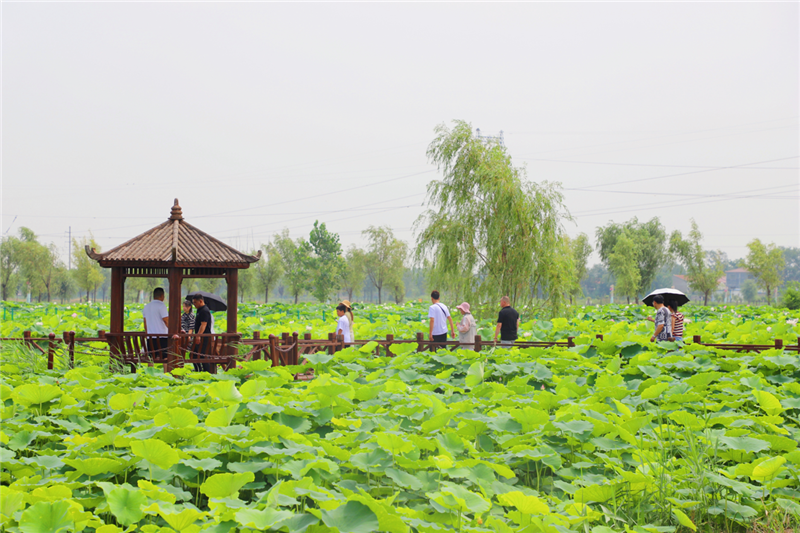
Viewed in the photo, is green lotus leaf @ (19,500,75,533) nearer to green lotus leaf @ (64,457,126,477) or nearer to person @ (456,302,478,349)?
green lotus leaf @ (64,457,126,477)

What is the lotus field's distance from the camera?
2602 millimetres

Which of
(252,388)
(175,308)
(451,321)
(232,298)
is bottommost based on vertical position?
(252,388)

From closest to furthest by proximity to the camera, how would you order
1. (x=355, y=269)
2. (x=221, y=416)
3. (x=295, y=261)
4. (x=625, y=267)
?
(x=221, y=416), (x=625, y=267), (x=295, y=261), (x=355, y=269)

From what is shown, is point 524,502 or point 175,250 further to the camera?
point 175,250

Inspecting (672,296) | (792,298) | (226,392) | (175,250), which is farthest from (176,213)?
(792,298)

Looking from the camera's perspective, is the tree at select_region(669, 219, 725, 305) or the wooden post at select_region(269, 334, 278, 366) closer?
the wooden post at select_region(269, 334, 278, 366)

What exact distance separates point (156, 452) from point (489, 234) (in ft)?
40.4

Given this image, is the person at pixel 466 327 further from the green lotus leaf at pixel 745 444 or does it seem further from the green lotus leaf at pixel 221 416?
the green lotus leaf at pixel 221 416

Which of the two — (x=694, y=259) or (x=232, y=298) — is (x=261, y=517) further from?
(x=694, y=259)

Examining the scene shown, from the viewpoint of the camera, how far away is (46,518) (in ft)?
7.97

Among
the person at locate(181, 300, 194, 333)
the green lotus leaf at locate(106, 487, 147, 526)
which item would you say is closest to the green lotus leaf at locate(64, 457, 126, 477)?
the green lotus leaf at locate(106, 487, 147, 526)

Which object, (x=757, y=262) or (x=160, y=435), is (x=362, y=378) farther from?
(x=757, y=262)

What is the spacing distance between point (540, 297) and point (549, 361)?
8933mm

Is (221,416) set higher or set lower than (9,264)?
lower
